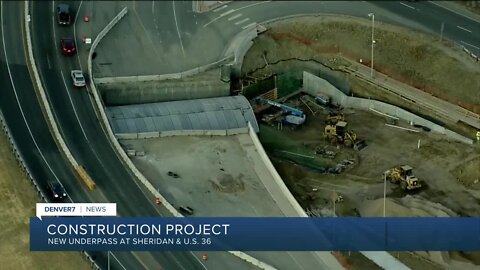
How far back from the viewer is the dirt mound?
4454 inches

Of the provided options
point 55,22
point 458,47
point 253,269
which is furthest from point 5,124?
point 458,47

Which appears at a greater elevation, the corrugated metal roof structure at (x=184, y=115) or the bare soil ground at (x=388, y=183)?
the corrugated metal roof structure at (x=184, y=115)

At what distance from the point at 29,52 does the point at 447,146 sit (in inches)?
2190

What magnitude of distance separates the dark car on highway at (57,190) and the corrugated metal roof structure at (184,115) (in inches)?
646

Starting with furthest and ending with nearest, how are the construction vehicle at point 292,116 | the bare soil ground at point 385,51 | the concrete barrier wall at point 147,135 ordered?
the construction vehicle at point 292,116
the bare soil ground at point 385,51
the concrete barrier wall at point 147,135

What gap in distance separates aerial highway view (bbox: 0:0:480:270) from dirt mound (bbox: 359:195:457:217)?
10.1 inches

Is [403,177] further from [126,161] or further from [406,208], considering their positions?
[126,161]

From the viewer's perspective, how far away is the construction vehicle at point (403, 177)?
11862cm

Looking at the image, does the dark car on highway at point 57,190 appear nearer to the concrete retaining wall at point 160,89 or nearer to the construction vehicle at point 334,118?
the concrete retaining wall at point 160,89

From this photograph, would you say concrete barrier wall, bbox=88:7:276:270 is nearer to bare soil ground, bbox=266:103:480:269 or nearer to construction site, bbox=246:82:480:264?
construction site, bbox=246:82:480:264

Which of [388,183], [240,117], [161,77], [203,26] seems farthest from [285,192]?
[203,26]

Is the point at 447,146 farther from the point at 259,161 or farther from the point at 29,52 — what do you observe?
the point at 29,52

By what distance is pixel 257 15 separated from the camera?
14900 cm

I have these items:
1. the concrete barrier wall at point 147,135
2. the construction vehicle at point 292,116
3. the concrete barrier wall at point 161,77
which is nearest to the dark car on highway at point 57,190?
the concrete barrier wall at point 147,135
